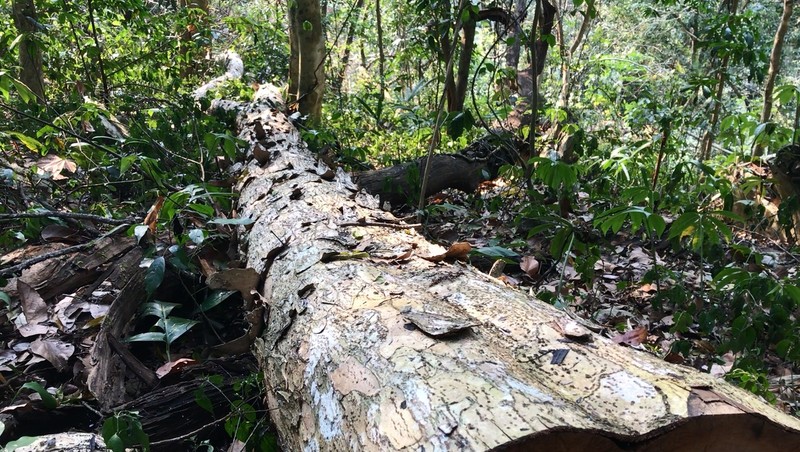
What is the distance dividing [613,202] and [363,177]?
5.93 feet

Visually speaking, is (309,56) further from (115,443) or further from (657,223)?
(115,443)

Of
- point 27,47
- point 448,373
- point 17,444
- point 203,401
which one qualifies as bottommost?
point 203,401

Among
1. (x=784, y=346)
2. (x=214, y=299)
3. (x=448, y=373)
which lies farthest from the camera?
(x=214, y=299)

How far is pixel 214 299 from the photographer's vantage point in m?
2.23

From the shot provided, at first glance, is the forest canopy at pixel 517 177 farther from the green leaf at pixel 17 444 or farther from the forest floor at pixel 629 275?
the green leaf at pixel 17 444

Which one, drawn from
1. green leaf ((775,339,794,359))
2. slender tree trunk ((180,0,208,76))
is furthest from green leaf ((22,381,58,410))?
slender tree trunk ((180,0,208,76))

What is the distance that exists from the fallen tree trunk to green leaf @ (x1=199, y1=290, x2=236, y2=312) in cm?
24

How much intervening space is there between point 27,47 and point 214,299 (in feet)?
10.9

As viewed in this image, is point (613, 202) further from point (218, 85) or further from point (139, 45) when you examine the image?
point (139, 45)

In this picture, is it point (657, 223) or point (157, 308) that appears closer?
point (657, 223)

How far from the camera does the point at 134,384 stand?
1.89 meters

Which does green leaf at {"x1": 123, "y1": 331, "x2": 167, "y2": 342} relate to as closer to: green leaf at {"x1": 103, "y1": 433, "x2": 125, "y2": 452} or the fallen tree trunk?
the fallen tree trunk

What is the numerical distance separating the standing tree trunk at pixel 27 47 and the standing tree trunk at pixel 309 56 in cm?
218

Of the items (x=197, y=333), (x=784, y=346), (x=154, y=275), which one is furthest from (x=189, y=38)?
(x=784, y=346)
